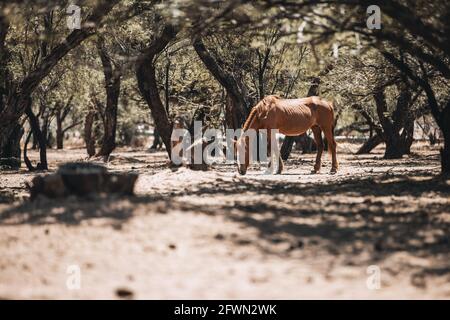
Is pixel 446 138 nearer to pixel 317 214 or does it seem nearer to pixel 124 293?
pixel 317 214

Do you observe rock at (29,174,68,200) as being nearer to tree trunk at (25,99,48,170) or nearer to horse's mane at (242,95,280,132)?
horse's mane at (242,95,280,132)

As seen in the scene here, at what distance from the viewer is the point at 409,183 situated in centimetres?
1471

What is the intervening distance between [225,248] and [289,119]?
11.4 meters

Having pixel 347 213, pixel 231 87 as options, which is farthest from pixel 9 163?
pixel 347 213

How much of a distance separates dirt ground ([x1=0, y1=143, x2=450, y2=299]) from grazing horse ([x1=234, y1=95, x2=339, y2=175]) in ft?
19.5

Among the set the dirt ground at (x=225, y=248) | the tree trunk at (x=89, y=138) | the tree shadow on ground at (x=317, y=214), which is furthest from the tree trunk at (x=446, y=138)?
the tree trunk at (x=89, y=138)

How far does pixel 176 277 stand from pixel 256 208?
4193 mm

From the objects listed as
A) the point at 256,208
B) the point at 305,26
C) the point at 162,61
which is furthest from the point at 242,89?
the point at 256,208

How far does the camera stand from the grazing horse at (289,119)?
17625 mm

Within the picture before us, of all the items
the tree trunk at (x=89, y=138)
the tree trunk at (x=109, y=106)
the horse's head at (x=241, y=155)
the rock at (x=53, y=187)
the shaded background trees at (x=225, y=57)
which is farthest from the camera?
the tree trunk at (x=89, y=138)

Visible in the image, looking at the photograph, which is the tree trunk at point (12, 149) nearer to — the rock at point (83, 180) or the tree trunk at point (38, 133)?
the tree trunk at point (38, 133)

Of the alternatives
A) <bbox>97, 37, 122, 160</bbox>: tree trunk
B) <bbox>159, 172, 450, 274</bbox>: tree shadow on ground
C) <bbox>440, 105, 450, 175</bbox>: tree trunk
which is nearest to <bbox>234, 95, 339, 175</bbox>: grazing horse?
<bbox>159, 172, 450, 274</bbox>: tree shadow on ground

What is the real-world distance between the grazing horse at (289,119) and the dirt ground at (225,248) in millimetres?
5955

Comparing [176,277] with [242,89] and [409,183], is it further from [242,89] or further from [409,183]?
[242,89]
